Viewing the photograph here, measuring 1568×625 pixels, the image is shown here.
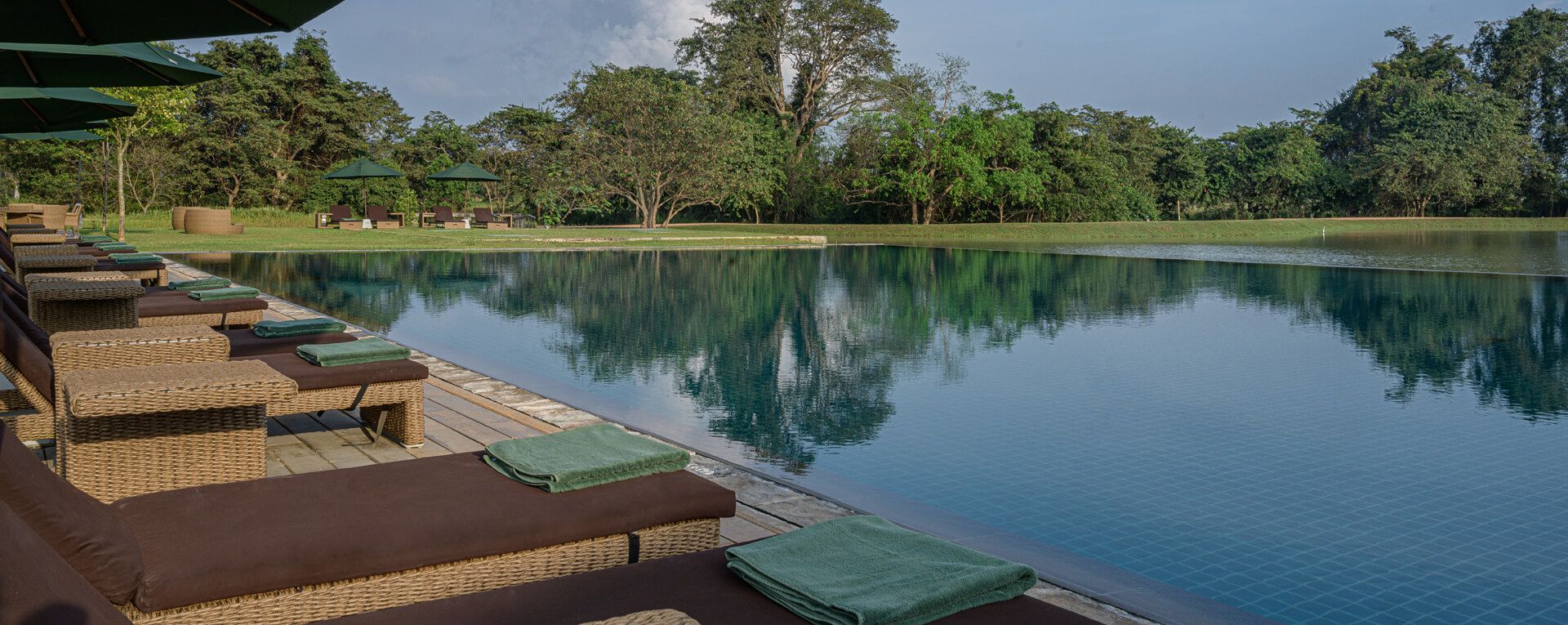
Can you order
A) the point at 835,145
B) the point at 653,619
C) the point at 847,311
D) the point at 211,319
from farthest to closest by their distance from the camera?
1. the point at 835,145
2. the point at 847,311
3. the point at 211,319
4. the point at 653,619

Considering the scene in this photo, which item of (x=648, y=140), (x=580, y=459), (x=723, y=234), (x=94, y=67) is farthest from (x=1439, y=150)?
(x=580, y=459)

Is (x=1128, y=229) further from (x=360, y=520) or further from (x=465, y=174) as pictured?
(x=360, y=520)

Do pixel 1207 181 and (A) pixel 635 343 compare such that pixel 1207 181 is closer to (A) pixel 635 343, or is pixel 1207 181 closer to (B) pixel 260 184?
(B) pixel 260 184

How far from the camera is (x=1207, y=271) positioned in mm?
18609

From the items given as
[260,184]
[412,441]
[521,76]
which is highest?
[521,76]

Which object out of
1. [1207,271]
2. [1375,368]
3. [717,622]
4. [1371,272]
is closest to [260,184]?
[1207,271]

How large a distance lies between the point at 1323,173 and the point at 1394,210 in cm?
322

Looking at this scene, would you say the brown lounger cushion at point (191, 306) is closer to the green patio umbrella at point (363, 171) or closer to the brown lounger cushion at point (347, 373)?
the brown lounger cushion at point (347, 373)

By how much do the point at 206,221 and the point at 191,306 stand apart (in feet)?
61.5

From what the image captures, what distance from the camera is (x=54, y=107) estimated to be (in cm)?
598

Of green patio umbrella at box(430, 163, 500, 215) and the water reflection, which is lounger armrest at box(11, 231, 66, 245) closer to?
the water reflection

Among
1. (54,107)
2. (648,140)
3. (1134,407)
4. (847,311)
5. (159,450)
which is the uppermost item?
(648,140)

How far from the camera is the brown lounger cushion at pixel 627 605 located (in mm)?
1801

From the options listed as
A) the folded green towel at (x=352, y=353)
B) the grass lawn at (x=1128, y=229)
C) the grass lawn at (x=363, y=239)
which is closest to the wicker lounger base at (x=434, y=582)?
the folded green towel at (x=352, y=353)
